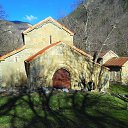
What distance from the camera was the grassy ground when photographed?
1285cm

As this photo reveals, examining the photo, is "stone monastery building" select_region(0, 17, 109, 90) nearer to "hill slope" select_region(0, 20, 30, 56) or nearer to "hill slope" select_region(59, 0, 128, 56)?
"hill slope" select_region(59, 0, 128, 56)

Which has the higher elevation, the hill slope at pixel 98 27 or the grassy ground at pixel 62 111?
the hill slope at pixel 98 27

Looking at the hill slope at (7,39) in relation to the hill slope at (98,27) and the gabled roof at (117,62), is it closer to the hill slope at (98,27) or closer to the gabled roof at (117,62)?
the hill slope at (98,27)

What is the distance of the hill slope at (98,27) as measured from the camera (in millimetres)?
44756

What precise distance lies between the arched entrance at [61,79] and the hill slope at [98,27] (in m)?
8.51

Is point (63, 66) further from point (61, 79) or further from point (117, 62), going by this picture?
point (117, 62)

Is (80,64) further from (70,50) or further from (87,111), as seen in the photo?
(87,111)

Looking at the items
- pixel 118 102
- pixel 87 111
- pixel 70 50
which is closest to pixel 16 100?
pixel 87 111

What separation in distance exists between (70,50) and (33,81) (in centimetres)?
471

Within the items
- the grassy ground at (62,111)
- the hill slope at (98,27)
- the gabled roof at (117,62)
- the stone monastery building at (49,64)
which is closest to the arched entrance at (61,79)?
the stone monastery building at (49,64)

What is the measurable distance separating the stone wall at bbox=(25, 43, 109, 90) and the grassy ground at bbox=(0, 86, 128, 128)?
4.49m

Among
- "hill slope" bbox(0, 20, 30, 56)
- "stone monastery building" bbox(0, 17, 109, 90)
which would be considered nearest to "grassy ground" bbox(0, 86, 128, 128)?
"stone monastery building" bbox(0, 17, 109, 90)

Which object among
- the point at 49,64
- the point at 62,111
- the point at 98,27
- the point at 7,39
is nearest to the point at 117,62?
the point at 49,64

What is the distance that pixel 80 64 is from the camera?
25656 millimetres
